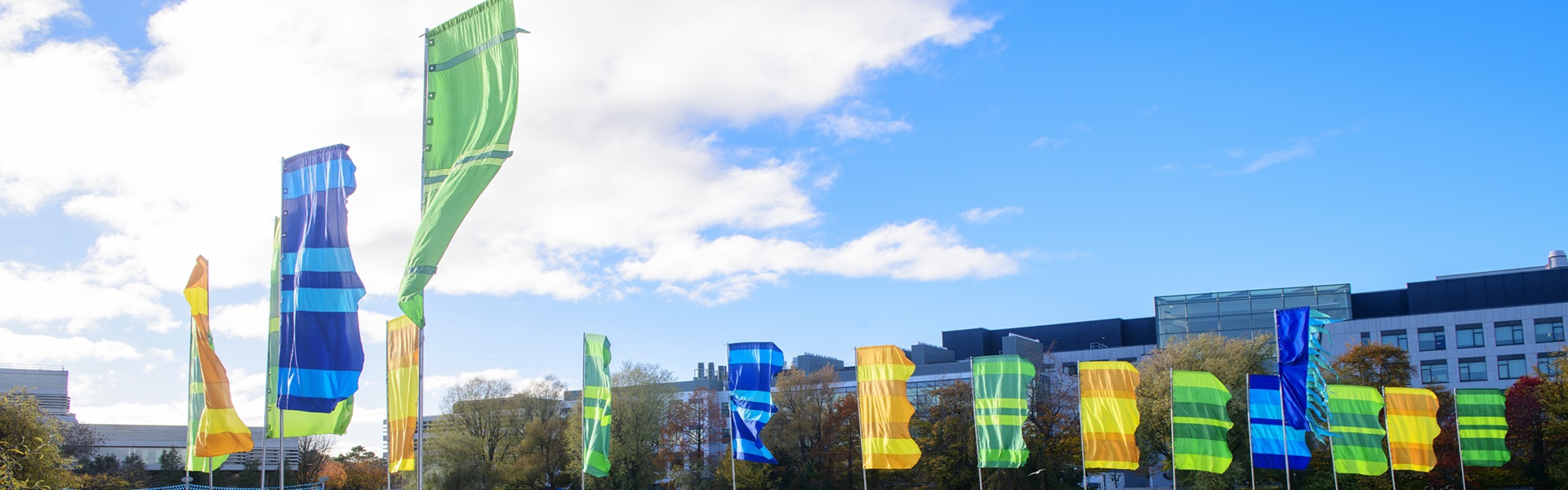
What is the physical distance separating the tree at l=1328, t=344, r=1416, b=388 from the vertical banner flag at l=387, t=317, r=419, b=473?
170 ft

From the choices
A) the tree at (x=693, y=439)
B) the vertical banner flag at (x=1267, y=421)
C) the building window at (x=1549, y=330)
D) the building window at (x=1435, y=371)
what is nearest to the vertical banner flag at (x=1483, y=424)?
the vertical banner flag at (x=1267, y=421)

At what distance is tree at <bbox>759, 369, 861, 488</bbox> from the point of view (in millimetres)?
72188

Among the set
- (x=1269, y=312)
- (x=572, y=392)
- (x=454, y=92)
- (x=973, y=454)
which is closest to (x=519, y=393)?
(x=572, y=392)

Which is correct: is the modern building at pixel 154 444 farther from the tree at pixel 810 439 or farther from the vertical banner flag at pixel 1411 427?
the vertical banner flag at pixel 1411 427

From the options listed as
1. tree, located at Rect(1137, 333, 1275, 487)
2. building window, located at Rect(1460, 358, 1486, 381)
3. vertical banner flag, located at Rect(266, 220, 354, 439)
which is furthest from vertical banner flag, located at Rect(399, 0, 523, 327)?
building window, located at Rect(1460, 358, 1486, 381)

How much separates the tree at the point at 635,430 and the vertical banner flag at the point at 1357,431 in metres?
38.9

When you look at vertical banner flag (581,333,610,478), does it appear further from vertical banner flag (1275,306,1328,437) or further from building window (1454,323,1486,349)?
building window (1454,323,1486,349)

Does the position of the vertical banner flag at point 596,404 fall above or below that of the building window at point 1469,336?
below

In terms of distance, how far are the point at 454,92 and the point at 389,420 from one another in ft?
46.0

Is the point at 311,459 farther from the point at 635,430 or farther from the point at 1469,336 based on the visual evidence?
the point at 1469,336

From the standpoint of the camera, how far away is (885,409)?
4088 cm

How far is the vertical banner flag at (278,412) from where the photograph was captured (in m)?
25.2

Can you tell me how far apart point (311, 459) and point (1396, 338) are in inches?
3043

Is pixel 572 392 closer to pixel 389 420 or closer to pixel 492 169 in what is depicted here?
pixel 389 420
